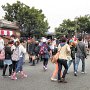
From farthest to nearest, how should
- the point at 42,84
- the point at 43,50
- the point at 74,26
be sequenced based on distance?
the point at 74,26, the point at 43,50, the point at 42,84

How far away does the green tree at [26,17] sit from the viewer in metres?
45.4

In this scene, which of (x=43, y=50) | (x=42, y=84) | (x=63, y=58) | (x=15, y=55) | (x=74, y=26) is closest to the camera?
(x=42, y=84)

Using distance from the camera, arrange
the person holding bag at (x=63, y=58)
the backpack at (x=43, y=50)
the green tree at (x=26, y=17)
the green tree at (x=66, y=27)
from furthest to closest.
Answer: the green tree at (x=66, y=27)
the green tree at (x=26, y=17)
the backpack at (x=43, y=50)
the person holding bag at (x=63, y=58)

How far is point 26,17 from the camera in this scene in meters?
45.4

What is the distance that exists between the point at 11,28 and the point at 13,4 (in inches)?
385

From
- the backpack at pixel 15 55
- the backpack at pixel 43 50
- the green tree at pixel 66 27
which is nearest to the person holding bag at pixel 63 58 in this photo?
the backpack at pixel 15 55

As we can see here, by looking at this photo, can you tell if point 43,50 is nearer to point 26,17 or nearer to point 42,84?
point 42,84

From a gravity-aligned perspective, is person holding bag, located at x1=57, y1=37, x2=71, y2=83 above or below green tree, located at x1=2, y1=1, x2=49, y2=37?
below

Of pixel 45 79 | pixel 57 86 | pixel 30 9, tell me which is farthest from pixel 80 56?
pixel 30 9

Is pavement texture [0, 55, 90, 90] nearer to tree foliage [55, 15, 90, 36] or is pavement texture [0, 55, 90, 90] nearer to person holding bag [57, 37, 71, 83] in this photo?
person holding bag [57, 37, 71, 83]

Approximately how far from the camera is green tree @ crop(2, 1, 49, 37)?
45.4 metres

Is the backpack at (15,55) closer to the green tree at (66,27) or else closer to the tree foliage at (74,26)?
the tree foliage at (74,26)

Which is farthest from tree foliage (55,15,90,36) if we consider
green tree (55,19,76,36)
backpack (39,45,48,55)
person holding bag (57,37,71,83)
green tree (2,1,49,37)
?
person holding bag (57,37,71,83)

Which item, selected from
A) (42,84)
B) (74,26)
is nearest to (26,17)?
(74,26)
